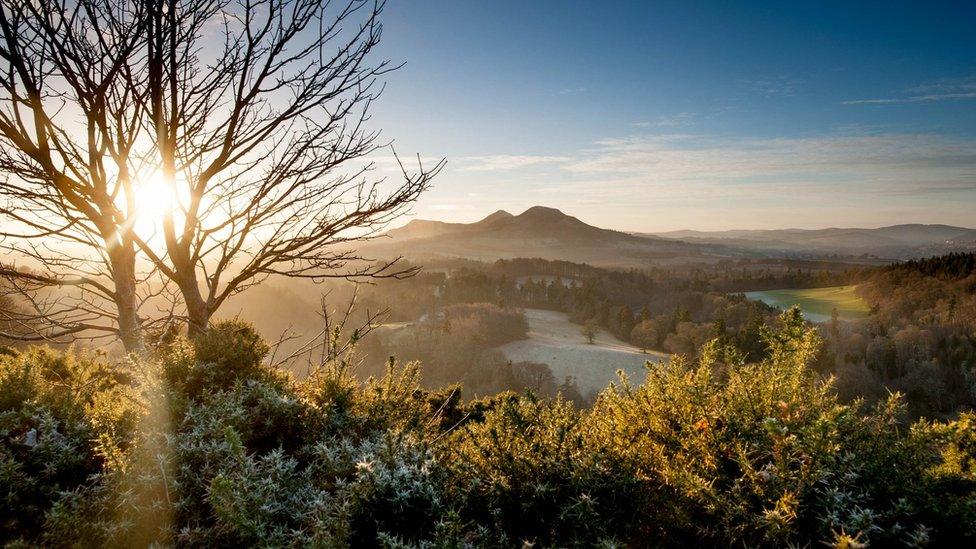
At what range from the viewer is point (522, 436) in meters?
2.65

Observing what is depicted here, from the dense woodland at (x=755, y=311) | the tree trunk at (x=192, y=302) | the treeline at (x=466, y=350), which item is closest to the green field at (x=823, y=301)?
the dense woodland at (x=755, y=311)

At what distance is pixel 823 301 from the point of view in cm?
9000

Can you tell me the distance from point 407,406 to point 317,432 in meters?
0.98

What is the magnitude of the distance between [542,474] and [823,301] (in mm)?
109180

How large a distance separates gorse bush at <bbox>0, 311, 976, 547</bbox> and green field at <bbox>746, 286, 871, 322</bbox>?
→ 264 feet

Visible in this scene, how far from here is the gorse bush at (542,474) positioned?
6.63ft

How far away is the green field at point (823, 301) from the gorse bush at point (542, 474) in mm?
80565

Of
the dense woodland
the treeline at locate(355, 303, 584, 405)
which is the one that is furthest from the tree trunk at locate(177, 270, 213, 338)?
the treeline at locate(355, 303, 584, 405)

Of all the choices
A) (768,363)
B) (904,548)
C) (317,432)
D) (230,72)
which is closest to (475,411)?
(317,432)

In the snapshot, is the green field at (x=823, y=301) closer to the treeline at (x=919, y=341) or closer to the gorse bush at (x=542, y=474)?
the treeline at (x=919, y=341)

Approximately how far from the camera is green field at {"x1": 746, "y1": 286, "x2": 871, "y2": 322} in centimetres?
7688

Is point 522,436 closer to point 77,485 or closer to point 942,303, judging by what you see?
point 77,485

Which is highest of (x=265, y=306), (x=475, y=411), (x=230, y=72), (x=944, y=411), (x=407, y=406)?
(x=230, y=72)

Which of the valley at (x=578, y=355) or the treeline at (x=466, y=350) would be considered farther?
the valley at (x=578, y=355)
